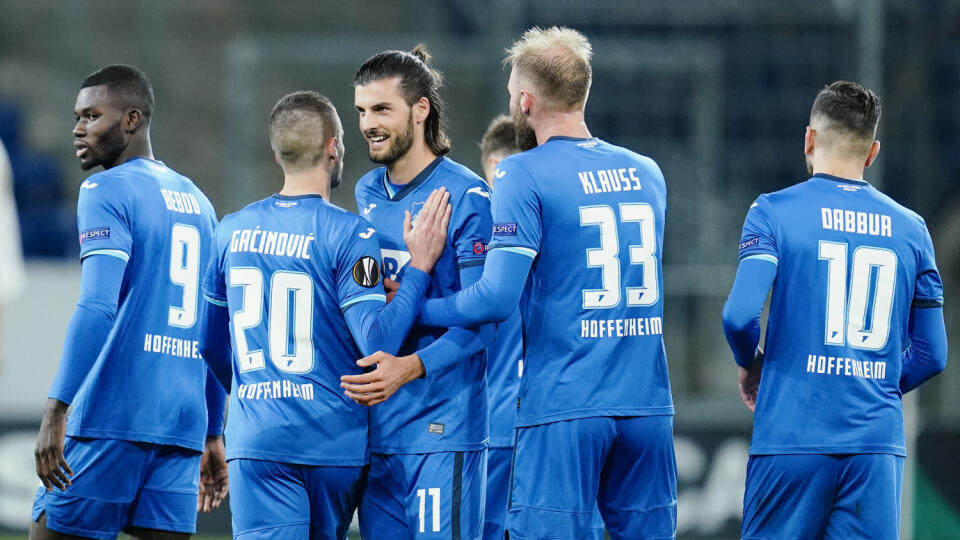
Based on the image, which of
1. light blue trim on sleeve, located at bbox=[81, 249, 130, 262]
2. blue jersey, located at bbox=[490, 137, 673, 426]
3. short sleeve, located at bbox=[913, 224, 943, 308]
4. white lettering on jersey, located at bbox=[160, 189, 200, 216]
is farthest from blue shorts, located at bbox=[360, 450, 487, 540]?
short sleeve, located at bbox=[913, 224, 943, 308]

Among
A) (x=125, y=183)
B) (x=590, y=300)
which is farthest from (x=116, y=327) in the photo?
(x=590, y=300)

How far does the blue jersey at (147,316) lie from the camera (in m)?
4.58

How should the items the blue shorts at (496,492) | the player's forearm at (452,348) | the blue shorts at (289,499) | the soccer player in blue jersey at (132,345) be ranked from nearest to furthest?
the blue shorts at (289,499), the player's forearm at (452,348), the soccer player in blue jersey at (132,345), the blue shorts at (496,492)

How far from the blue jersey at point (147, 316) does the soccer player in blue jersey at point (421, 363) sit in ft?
2.71

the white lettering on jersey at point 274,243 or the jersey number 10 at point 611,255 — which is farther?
the jersey number 10 at point 611,255

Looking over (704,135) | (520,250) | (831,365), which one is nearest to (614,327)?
(520,250)

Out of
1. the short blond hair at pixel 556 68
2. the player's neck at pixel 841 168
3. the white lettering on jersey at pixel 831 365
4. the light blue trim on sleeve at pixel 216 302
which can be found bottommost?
Result: the white lettering on jersey at pixel 831 365

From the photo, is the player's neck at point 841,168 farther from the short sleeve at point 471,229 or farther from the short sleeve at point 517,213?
the short sleeve at point 471,229

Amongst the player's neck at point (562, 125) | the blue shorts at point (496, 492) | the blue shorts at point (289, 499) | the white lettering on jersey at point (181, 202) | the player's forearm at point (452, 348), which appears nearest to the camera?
the blue shorts at point (289, 499)

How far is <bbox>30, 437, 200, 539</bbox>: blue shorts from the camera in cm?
457

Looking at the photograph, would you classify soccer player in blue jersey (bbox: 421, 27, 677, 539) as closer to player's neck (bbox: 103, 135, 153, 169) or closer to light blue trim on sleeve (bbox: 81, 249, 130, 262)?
light blue trim on sleeve (bbox: 81, 249, 130, 262)

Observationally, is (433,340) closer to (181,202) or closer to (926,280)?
(181,202)

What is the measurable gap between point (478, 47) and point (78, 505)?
23.8 ft

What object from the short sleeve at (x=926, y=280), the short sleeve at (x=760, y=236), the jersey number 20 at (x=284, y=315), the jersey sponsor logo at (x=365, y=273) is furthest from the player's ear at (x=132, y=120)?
the short sleeve at (x=926, y=280)
